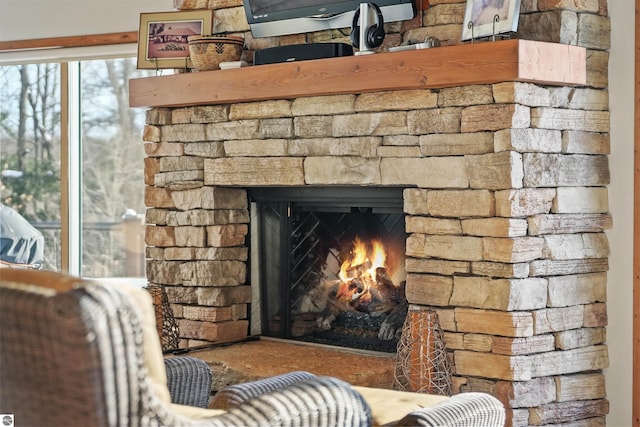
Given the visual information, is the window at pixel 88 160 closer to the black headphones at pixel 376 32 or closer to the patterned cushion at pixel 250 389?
the black headphones at pixel 376 32

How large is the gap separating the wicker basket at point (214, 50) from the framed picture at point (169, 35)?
Result: 20 cm

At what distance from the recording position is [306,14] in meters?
4.46

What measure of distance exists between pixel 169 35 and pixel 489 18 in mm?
1834

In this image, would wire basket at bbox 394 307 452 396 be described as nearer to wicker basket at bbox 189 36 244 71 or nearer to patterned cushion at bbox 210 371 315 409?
patterned cushion at bbox 210 371 315 409

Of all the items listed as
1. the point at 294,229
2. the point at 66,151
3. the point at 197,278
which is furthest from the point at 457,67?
the point at 66,151

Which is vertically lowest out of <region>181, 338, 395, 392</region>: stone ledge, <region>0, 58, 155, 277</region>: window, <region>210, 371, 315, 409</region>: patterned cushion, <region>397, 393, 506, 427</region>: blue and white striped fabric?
A: <region>181, 338, 395, 392</region>: stone ledge

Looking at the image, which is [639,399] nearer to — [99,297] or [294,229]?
[294,229]

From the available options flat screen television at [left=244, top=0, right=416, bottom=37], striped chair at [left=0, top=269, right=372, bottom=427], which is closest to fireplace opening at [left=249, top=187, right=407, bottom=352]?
flat screen television at [left=244, top=0, right=416, bottom=37]

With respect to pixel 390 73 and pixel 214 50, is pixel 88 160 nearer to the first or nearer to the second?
pixel 214 50

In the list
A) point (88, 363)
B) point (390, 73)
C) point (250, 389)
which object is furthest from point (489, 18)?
point (88, 363)

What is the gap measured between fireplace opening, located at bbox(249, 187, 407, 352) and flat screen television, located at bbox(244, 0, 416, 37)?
73cm

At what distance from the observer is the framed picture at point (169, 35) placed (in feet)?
16.0

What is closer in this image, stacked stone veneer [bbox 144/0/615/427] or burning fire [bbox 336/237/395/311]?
stacked stone veneer [bbox 144/0/615/427]

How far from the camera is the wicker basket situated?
462 centimetres
